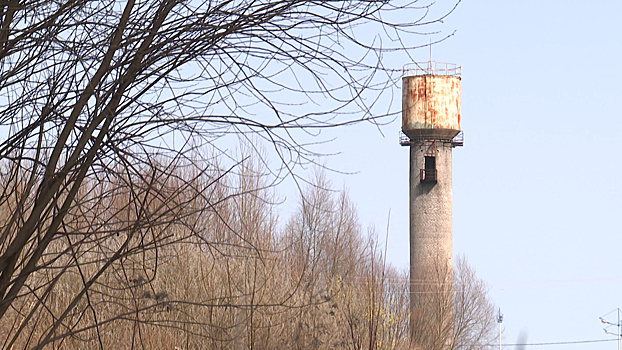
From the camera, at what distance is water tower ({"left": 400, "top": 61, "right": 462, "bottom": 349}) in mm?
29562

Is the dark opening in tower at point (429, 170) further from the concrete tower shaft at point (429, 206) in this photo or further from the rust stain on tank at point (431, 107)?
the rust stain on tank at point (431, 107)

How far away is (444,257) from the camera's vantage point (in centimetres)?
2978

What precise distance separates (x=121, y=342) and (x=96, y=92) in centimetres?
450

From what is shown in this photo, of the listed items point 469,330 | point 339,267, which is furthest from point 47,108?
point 469,330

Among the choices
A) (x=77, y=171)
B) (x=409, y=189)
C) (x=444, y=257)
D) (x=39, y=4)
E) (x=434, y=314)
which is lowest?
(x=77, y=171)

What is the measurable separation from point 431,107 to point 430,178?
241cm

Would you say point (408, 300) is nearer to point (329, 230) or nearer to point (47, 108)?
point (329, 230)

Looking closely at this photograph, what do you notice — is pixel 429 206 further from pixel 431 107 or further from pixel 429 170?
pixel 431 107

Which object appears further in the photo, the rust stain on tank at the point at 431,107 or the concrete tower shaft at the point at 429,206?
the concrete tower shaft at the point at 429,206

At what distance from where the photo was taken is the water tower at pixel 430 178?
29.6 metres

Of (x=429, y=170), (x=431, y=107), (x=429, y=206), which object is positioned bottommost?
(x=429, y=206)

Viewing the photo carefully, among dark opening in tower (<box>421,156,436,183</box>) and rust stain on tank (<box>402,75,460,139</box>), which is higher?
rust stain on tank (<box>402,75,460,139</box>)

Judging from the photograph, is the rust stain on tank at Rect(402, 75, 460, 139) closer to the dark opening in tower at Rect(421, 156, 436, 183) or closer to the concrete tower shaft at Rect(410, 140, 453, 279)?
the concrete tower shaft at Rect(410, 140, 453, 279)

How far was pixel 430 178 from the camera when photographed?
30.0 meters
